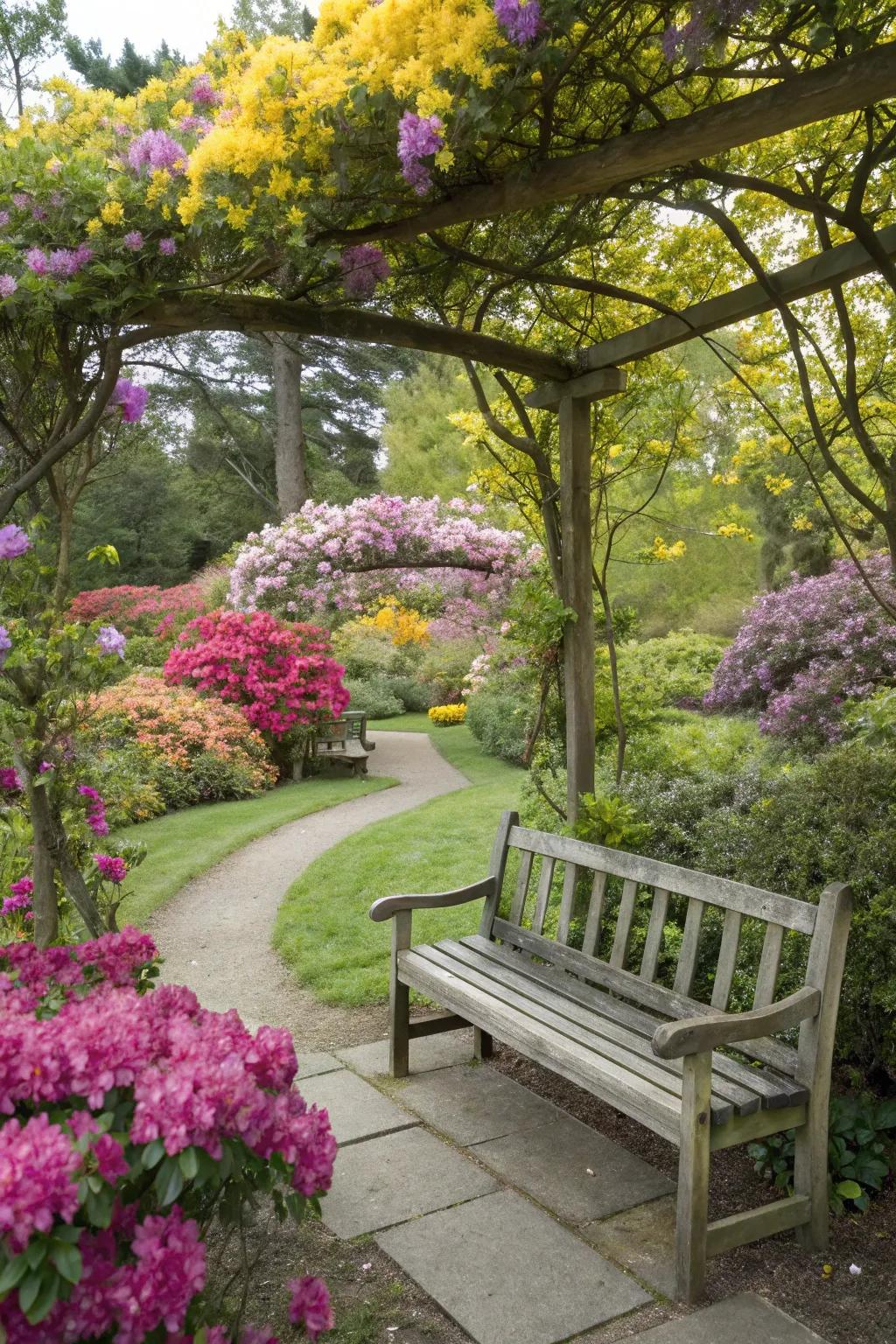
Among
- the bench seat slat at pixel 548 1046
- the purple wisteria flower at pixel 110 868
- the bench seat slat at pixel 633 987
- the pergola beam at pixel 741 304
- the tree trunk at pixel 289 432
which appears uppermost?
the tree trunk at pixel 289 432

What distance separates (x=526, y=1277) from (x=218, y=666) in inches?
373

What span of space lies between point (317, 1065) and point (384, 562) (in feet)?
25.4

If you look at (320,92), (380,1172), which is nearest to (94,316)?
(320,92)

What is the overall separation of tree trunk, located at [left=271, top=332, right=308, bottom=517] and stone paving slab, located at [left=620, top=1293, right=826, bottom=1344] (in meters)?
16.2

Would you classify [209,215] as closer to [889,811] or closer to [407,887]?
[889,811]

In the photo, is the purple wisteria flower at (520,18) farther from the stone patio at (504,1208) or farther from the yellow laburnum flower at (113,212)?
the stone patio at (504,1208)

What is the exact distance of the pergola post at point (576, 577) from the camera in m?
4.55

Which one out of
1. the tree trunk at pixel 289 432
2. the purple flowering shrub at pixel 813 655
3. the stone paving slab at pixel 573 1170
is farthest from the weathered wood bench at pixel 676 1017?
the tree trunk at pixel 289 432

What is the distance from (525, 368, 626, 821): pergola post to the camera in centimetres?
455

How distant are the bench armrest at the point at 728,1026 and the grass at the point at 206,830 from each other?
3967 mm

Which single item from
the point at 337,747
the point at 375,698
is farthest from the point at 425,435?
the point at 337,747

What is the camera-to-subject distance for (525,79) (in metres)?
2.46

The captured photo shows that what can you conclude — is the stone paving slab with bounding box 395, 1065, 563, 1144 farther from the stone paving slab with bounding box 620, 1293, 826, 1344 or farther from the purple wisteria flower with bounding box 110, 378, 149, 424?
the purple wisteria flower with bounding box 110, 378, 149, 424

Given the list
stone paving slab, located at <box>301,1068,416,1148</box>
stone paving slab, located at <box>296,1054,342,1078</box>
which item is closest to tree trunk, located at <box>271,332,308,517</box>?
stone paving slab, located at <box>296,1054,342,1078</box>
